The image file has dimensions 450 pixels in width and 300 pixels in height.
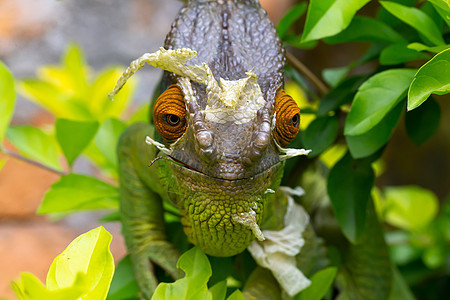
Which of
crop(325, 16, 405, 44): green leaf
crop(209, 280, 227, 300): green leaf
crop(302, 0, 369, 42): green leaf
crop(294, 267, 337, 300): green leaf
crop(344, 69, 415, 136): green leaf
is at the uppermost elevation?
crop(302, 0, 369, 42): green leaf

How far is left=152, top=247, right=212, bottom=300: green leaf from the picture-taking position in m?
0.62

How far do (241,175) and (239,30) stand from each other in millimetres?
227

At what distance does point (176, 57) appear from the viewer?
0.62 m

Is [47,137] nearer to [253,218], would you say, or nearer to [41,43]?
[253,218]

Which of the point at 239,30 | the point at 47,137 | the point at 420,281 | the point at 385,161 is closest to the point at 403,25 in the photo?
the point at 239,30

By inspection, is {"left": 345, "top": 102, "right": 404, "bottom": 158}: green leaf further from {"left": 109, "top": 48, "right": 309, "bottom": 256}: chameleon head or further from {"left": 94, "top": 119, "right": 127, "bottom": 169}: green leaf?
{"left": 94, "top": 119, "right": 127, "bottom": 169}: green leaf

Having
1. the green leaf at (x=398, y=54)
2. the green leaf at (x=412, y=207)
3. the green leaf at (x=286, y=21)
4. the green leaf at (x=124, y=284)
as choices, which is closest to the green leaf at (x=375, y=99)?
the green leaf at (x=398, y=54)

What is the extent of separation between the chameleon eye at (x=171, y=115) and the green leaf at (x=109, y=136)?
0.36 metres

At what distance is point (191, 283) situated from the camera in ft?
2.11

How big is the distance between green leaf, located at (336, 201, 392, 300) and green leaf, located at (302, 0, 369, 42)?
374 millimetres

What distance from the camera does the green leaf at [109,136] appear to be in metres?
0.98

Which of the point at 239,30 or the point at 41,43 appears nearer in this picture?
the point at 239,30

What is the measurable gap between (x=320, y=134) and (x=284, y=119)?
0.27 m

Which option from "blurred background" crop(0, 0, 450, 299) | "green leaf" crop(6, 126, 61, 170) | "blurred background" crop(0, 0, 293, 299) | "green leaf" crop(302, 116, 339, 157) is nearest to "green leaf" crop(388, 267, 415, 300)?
"green leaf" crop(302, 116, 339, 157)
